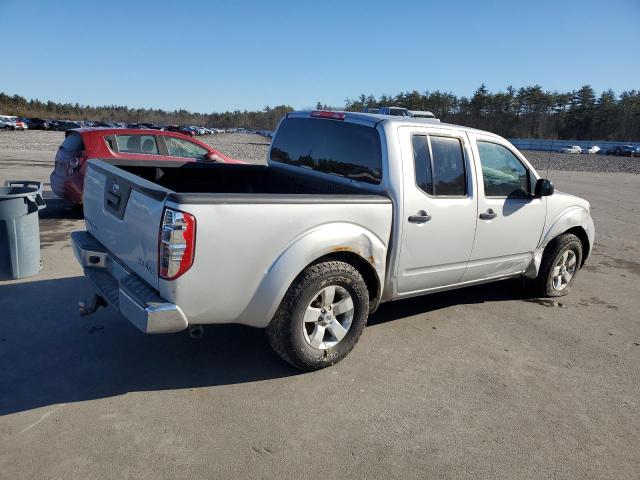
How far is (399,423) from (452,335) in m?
1.61

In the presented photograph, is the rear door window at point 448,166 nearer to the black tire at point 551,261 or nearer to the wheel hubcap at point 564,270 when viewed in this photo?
the black tire at point 551,261

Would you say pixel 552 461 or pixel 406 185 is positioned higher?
pixel 406 185

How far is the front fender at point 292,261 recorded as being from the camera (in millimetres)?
3273

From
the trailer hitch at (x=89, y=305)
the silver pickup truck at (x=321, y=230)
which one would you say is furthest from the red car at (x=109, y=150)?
the trailer hitch at (x=89, y=305)

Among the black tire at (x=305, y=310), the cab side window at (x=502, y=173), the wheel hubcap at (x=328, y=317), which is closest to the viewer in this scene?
the black tire at (x=305, y=310)

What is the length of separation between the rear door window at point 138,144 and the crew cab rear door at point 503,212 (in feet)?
19.3

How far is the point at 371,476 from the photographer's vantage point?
267 centimetres

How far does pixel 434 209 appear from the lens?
4.15m

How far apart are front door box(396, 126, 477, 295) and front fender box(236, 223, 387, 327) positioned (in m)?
0.63

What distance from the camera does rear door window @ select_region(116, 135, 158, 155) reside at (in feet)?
27.6

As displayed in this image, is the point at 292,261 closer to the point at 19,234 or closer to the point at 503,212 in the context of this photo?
the point at 503,212

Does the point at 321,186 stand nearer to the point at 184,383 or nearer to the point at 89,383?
the point at 184,383

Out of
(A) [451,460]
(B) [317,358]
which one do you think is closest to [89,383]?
(B) [317,358]

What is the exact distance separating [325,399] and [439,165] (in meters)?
2.17
